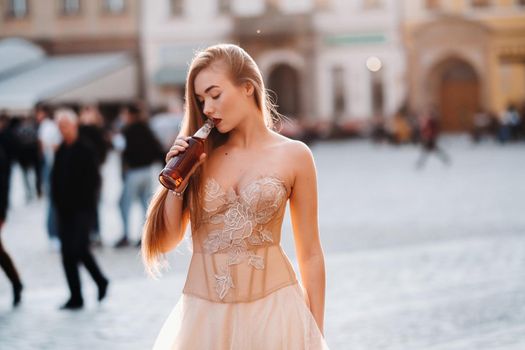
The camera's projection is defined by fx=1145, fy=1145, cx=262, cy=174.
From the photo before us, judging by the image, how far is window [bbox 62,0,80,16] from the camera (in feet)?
160

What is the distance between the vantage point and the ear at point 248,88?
3.71m

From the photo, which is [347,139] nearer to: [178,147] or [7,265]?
[7,265]

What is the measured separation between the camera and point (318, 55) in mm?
47094

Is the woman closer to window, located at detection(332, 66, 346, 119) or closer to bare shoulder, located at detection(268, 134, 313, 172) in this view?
bare shoulder, located at detection(268, 134, 313, 172)

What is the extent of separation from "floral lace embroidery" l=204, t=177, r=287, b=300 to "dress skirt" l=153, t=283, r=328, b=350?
81 mm

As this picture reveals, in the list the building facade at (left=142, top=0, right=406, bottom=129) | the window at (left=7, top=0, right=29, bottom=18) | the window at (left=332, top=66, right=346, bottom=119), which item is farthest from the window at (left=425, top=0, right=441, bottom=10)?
the window at (left=7, top=0, right=29, bottom=18)

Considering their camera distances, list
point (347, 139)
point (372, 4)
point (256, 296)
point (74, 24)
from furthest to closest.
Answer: point (74, 24)
point (372, 4)
point (347, 139)
point (256, 296)

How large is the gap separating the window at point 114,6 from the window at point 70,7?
122cm

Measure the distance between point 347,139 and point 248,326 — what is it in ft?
141

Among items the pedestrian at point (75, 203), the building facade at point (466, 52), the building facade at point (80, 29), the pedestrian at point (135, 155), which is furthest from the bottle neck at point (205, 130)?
the building facade at point (80, 29)

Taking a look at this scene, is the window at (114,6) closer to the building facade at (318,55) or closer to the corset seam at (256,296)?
the building facade at (318,55)

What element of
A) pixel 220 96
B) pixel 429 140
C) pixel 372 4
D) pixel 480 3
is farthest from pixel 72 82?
pixel 220 96

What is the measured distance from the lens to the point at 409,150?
3919 cm

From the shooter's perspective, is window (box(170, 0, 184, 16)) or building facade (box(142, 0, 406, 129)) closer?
building facade (box(142, 0, 406, 129))
